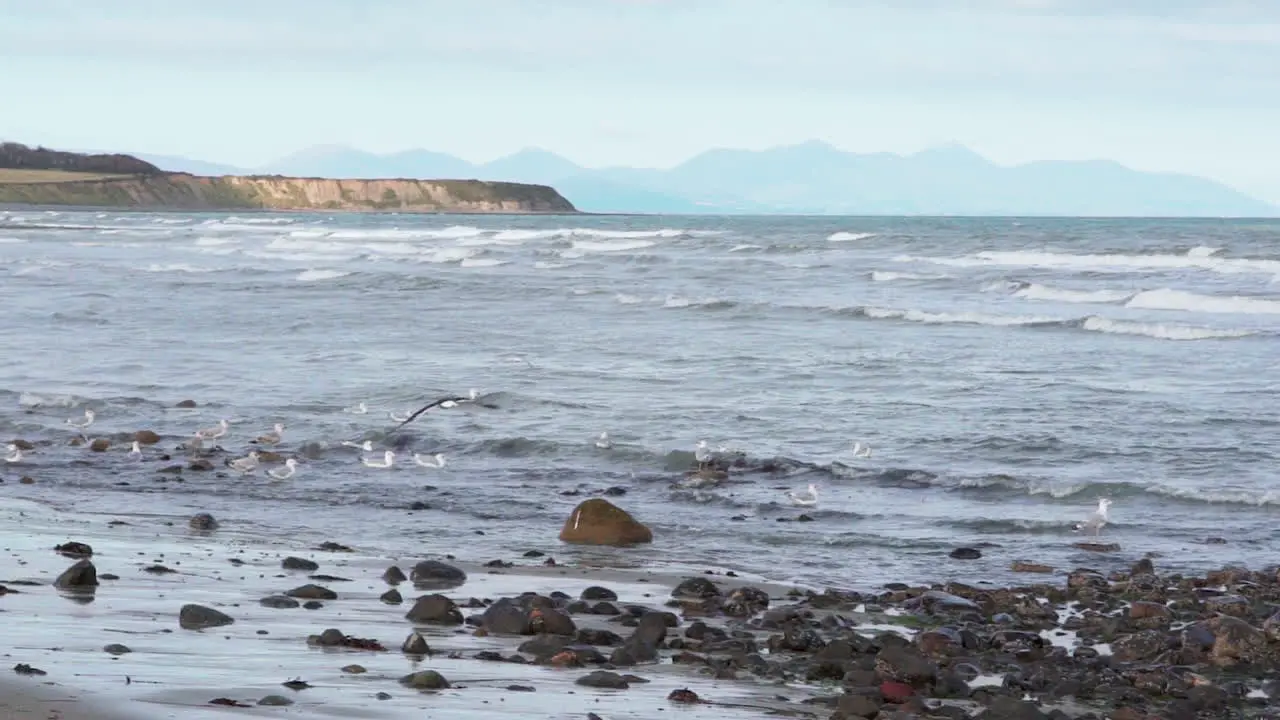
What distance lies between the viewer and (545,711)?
22.6ft

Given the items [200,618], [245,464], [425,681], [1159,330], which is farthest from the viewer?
[1159,330]

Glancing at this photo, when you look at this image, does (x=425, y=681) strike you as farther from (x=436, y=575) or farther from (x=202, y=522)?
(x=202, y=522)

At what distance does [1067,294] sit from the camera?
4138 cm

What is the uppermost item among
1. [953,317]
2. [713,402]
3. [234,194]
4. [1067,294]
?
[234,194]

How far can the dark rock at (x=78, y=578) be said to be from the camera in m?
9.20

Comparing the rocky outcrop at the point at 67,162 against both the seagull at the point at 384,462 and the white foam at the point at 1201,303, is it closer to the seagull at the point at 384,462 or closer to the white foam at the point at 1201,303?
the white foam at the point at 1201,303

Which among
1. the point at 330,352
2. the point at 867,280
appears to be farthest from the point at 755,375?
the point at 867,280

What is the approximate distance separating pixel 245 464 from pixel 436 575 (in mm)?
5767

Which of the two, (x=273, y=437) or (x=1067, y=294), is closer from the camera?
(x=273, y=437)

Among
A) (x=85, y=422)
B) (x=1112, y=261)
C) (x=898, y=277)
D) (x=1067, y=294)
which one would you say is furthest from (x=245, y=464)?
(x=1112, y=261)

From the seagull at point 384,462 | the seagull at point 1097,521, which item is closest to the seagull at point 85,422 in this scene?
the seagull at point 384,462

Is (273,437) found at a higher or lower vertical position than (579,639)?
lower

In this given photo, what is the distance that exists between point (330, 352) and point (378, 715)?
20076mm

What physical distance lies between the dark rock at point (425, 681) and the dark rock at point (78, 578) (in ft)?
9.30
